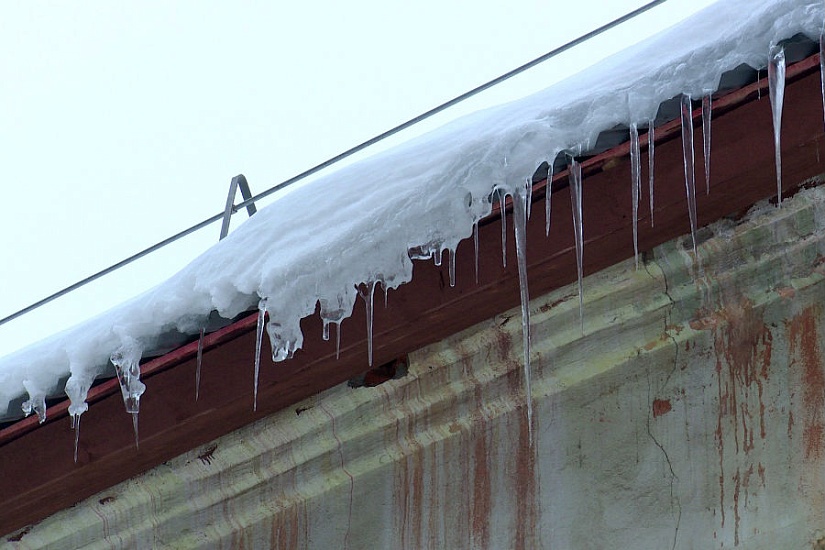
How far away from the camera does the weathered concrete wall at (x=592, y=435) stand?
228 cm

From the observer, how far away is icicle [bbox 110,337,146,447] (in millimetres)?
2146

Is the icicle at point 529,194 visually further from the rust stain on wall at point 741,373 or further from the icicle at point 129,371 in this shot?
the icicle at point 129,371

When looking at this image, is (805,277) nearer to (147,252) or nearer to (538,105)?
(538,105)

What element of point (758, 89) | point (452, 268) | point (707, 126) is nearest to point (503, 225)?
point (452, 268)

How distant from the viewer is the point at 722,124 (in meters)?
2.01

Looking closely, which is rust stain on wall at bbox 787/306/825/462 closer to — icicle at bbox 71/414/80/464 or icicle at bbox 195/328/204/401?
icicle at bbox 195/328/204/401

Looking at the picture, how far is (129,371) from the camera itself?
219 cm

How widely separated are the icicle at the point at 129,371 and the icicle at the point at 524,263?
0.73 metres

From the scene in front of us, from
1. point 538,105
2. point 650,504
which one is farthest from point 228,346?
point 650,504

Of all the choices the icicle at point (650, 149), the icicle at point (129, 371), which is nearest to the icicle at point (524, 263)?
the icicle at point (650, 149)

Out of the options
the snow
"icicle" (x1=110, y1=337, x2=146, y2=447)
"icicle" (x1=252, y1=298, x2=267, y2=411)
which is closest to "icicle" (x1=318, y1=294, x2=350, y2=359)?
the snow

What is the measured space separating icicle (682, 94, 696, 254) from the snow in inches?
2.3

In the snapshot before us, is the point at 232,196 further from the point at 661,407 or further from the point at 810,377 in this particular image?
the point at 810,377

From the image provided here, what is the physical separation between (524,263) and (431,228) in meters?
0.22
